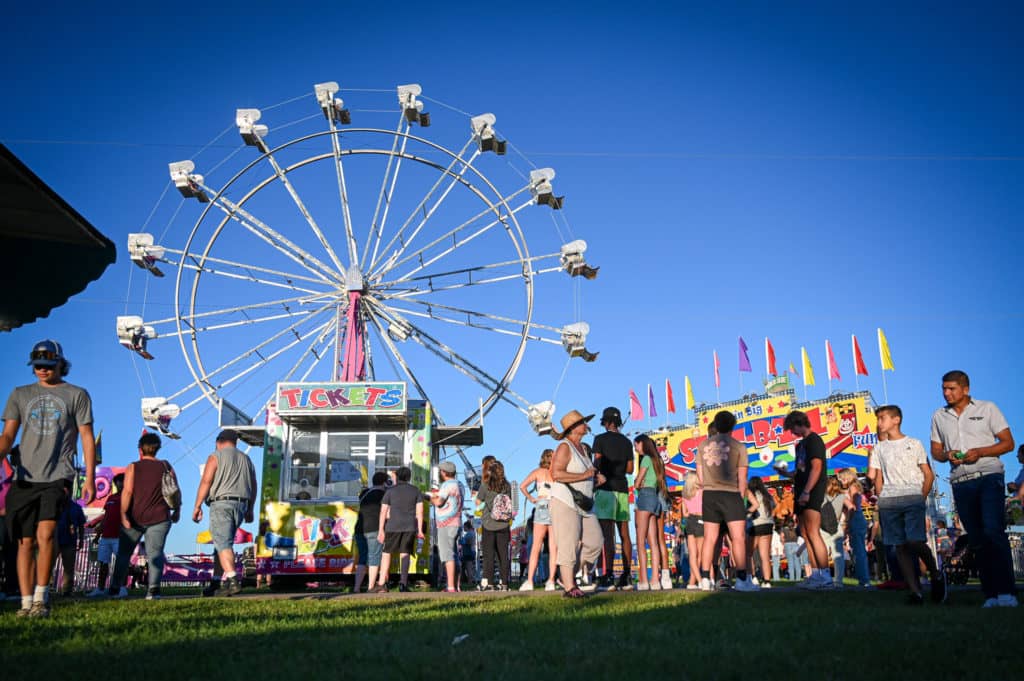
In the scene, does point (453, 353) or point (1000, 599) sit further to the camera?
point (453, 353)

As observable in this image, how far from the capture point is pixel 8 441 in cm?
579

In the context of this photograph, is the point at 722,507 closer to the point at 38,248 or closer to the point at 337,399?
the point at 38,248

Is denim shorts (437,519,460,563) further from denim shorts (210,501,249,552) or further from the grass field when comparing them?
the grass field

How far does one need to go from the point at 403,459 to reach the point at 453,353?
244 inches

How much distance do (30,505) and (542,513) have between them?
5.76 meters

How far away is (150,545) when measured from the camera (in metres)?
8.65

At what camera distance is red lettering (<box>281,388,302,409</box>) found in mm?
13898

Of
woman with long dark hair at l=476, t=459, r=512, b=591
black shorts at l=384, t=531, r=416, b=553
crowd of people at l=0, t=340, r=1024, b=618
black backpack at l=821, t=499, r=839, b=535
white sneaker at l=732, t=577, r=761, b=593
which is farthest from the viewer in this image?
woman with long dark hair at l=476, t=459, r=512, b=591

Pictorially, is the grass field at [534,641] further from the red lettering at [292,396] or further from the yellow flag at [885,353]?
the yellow flag at [885,353]

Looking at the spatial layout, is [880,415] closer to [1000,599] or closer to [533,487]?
[1000,599]

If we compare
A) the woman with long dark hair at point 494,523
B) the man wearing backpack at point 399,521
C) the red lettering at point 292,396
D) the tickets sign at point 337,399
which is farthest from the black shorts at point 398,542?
the red lettering at point 292,396

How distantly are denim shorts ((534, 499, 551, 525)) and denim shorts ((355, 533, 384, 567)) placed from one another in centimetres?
183

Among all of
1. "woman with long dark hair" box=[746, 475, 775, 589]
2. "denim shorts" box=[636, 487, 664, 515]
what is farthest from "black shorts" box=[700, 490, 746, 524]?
"woman with long dark hair" box=[746, 475, 775, 589]

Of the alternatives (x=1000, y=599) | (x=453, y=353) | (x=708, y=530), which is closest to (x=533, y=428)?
(x=453, y=353)
